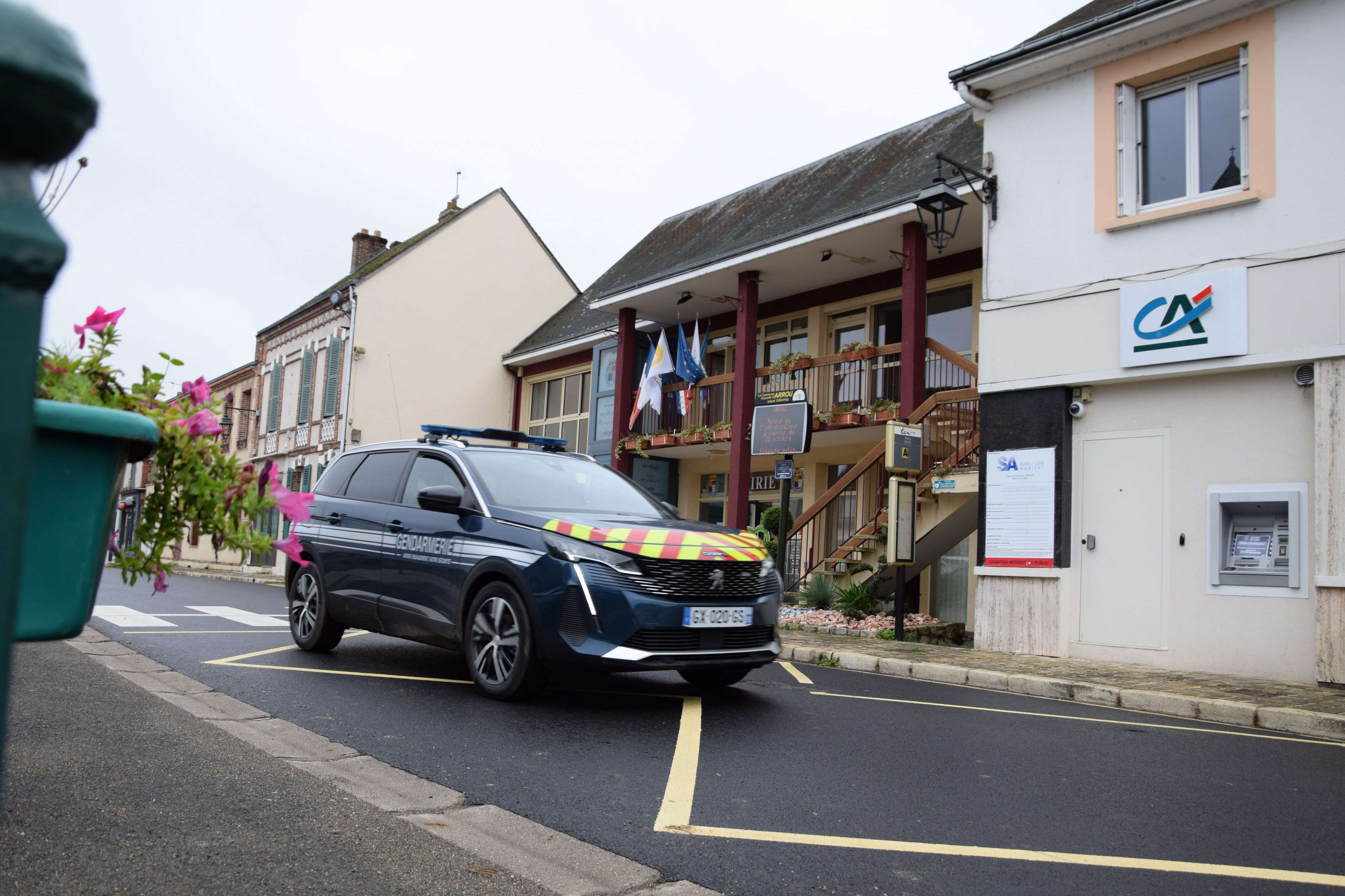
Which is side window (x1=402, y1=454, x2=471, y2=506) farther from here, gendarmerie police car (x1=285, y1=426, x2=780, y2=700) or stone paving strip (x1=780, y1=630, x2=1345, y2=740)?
Answer: stone paving strip (x1=780, y1=630, x2=1345, y2=740)

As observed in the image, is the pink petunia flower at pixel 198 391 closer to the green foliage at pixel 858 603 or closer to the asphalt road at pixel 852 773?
the asphalt road at pixel 852 773

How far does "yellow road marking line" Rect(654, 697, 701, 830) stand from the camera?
412cm

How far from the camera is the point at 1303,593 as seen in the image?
30.6 feet

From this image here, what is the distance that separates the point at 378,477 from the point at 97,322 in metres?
6.00

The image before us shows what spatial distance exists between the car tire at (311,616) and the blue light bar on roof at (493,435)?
1.52 metres

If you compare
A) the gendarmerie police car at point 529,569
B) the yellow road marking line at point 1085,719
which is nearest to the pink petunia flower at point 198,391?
the gendarmerie police car at point 529,569

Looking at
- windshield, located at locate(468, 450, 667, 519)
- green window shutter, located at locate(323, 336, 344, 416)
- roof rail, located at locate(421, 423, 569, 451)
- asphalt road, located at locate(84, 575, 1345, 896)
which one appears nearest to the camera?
asphalt road, located at locate(84, 575, 1345, 896)

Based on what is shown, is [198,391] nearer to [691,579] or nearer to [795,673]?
[691,579]

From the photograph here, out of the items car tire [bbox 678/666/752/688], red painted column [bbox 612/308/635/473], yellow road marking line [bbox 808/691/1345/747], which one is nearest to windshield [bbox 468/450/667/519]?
car tire [bbox 678/666/752/688]

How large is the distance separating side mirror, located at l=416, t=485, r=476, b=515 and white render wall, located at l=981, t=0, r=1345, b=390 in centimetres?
716

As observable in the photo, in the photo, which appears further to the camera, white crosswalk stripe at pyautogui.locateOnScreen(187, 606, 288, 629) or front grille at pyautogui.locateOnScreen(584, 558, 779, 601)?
white crosswalk stripe at pyautogui.locateOnScreen(187, 606, 288, 629)

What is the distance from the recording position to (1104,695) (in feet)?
27.2

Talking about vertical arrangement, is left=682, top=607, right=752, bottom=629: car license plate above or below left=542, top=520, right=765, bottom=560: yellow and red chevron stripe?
below

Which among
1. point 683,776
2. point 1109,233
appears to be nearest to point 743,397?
point 1109,233
